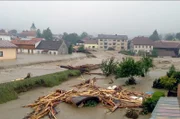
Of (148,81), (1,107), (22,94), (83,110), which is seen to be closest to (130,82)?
(148,81)

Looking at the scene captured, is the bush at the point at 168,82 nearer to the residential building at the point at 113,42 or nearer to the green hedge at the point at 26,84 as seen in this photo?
the green hedge at the point at 26,84

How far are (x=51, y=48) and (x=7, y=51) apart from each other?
17308mm

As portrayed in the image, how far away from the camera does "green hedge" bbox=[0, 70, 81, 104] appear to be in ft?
53.1

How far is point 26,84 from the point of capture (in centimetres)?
1880

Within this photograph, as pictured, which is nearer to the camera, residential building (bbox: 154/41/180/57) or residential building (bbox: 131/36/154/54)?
residential building (bbox: 154/41/180/57)

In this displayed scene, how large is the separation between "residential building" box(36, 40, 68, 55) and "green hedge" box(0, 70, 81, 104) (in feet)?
87.1

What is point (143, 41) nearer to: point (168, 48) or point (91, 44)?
point (168, 48)

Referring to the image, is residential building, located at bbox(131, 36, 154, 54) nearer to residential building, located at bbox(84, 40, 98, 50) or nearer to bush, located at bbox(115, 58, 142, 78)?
residential building, located at bbox(84, 40, 98, 50)

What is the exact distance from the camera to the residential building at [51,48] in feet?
169

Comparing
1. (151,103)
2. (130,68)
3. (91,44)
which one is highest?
(91,44)

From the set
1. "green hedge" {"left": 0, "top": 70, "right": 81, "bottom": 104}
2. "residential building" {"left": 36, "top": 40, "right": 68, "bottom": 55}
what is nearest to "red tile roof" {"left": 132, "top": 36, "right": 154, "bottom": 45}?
"residential building" {"left": 36, "top": 40, "right": 68, "bottom": 55}

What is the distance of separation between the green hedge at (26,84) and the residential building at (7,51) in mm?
14034

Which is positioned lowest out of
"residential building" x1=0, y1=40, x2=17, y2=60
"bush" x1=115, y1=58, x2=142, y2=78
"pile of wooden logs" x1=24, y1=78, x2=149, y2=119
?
"pile of wooden logs" x1=24, y1=78, x2=149, y2=119

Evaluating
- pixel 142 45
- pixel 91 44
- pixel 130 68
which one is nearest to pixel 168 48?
pixel 142 45
